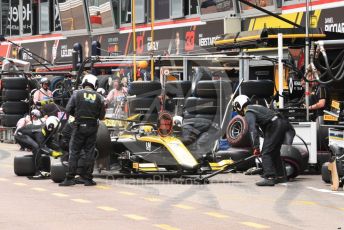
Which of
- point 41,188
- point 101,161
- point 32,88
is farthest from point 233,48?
point 32,88

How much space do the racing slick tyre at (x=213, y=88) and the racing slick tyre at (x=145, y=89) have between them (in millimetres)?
1131

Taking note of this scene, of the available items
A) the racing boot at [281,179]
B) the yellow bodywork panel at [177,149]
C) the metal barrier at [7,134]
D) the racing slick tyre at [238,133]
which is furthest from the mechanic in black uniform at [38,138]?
the metal barrier at [7,134]

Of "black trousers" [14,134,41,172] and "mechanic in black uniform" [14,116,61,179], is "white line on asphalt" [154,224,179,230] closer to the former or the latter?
"mechanic in black uniform" [14,116,61,179]

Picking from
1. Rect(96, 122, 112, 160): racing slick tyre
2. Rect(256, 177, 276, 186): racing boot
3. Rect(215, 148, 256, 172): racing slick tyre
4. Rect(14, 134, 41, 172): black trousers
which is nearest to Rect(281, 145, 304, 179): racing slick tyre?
Rect(256, 177, 276, 186): racing boot

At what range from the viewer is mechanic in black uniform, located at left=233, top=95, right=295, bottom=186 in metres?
16.2

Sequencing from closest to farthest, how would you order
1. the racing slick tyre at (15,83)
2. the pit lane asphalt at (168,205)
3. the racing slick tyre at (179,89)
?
the pit lane asphalt at (168,205), the racing slick tyre at (179,89), the racing slick tyre at (15,83)

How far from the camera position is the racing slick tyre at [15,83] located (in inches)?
1108

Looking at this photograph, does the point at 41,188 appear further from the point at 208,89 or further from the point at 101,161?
the point at 208,89

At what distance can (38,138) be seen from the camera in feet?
58.4

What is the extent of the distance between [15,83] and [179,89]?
6.94 meters

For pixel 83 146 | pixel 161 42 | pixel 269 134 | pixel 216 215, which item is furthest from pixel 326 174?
pixel 161 42

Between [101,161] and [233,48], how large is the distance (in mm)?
5348

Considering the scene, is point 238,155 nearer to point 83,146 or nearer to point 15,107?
point 83,146

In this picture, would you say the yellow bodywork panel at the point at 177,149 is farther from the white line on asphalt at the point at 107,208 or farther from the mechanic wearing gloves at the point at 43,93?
the mechanic wearing gloves at the point at 43,93
